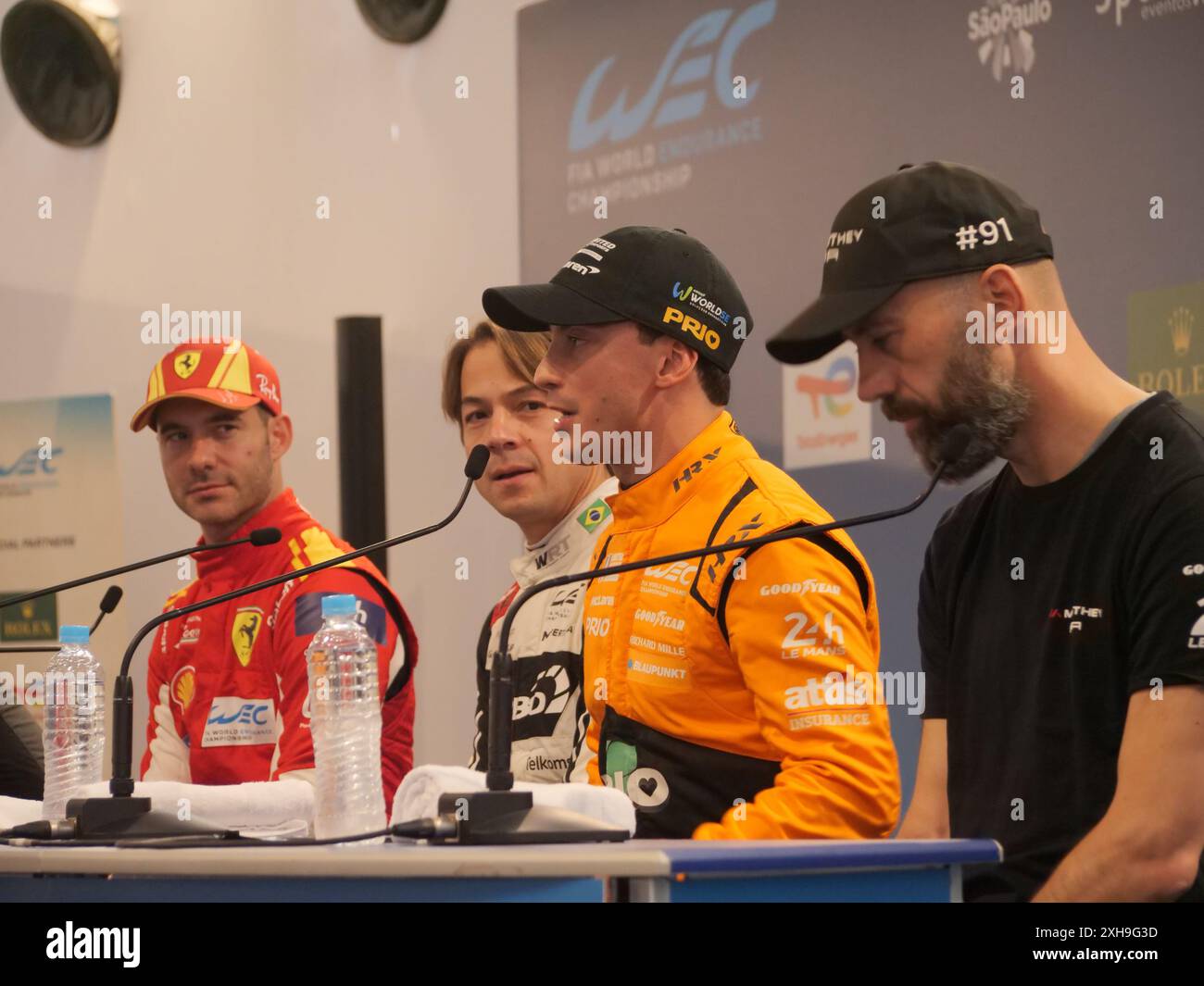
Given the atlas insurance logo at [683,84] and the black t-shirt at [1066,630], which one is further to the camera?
the atlas insurance logo at [683,84]

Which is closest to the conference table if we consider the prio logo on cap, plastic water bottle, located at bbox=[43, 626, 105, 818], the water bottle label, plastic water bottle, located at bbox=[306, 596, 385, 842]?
plastic water bottle, located at bbox=[306, 596, 385, 842]

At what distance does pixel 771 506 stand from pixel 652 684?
0.27 meters

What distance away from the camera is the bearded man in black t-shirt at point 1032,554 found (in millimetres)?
1634

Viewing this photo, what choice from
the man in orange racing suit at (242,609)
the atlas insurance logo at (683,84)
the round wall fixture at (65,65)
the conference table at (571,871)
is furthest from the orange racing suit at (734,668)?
the round wall fixture at (65,65)

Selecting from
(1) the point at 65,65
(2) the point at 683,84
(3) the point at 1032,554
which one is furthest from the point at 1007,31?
(1) the point at 65,65

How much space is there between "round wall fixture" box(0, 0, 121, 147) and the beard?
129 inches

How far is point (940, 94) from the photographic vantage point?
2887 millimetres

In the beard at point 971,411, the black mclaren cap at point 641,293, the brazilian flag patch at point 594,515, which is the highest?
the black mclaren cap at point 641,293

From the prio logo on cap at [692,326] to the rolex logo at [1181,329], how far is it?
2.66 feet

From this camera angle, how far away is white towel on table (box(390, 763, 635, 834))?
4.98 ft

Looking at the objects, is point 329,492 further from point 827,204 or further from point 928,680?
point 928,680

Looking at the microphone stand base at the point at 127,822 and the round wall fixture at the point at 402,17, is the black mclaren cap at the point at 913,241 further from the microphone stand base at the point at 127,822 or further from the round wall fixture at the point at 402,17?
the round wall fixture at the point at 402,17

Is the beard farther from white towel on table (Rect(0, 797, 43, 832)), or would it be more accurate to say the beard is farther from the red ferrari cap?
the red ferrari cap
